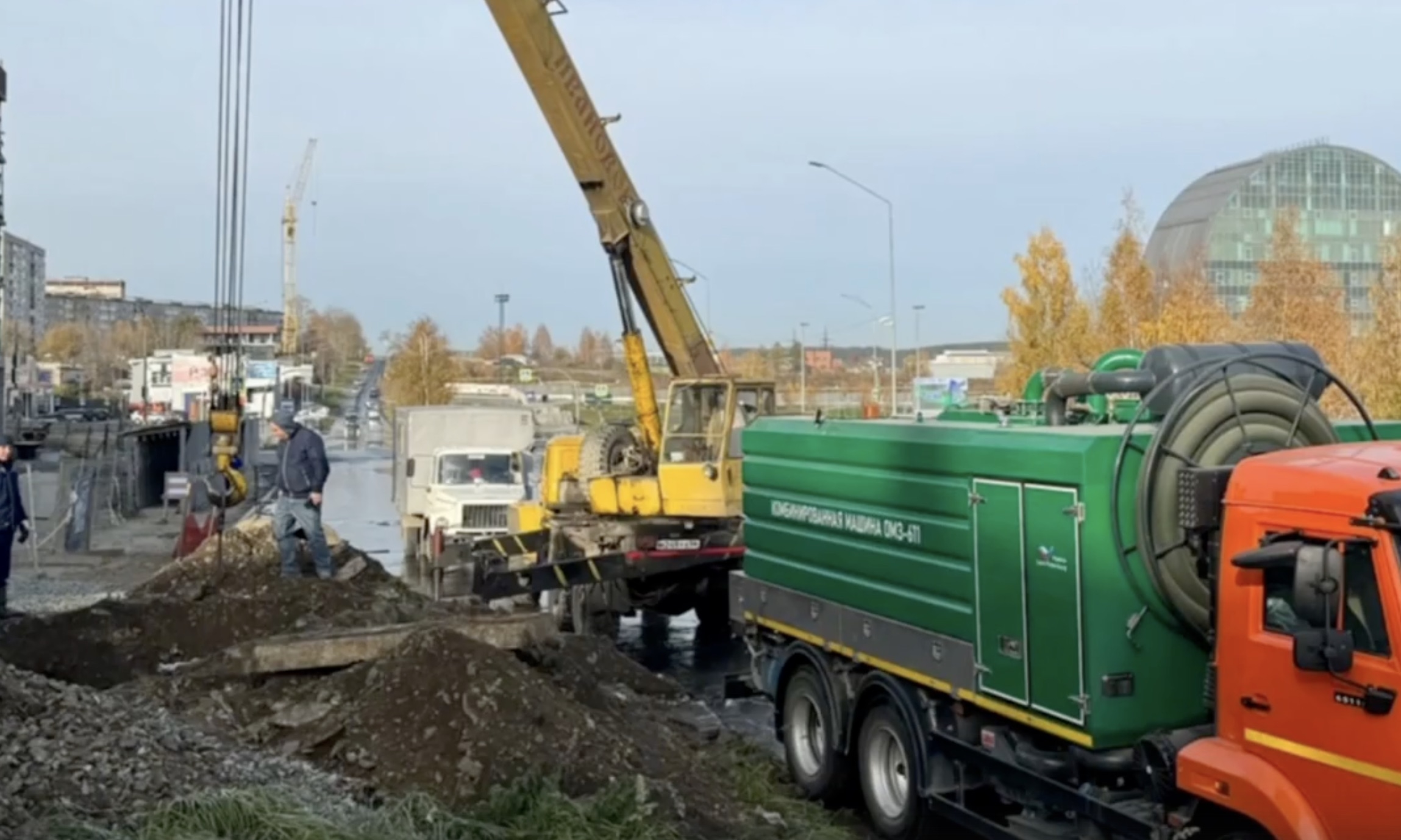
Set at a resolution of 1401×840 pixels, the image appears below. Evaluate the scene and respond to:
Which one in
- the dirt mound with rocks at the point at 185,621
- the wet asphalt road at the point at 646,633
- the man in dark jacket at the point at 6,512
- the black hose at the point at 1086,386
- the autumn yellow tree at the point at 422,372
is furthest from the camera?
the autumn yellow tree at the point at 422,372

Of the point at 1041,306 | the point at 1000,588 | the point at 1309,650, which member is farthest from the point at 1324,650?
the point at 1041,306

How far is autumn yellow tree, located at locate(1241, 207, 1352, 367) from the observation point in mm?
27188

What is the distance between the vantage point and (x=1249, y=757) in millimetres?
5418

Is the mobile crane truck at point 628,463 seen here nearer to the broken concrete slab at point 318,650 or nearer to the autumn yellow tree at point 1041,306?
the broken concrete slab at point 318,650

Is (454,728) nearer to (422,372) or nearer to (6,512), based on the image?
(6,512)

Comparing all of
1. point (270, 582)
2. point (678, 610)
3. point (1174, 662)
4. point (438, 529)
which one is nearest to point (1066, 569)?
point (1174, 662)

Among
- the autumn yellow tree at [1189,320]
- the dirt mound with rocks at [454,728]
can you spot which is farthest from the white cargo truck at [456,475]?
the autumn yellow tree at [1189,320]

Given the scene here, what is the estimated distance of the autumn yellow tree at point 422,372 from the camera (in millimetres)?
68500

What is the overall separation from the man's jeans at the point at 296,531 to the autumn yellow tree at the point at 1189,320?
1949cm

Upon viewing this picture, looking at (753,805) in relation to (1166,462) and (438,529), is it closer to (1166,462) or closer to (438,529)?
(1166,462)

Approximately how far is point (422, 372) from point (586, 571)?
56.6 meters

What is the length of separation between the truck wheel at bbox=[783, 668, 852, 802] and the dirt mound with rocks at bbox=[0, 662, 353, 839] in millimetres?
3049

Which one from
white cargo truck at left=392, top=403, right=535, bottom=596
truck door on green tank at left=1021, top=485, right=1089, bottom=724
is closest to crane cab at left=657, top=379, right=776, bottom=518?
white cargo truck at left=392, top=403, right=535, bottom=596

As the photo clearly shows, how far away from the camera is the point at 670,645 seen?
52.8 feet
